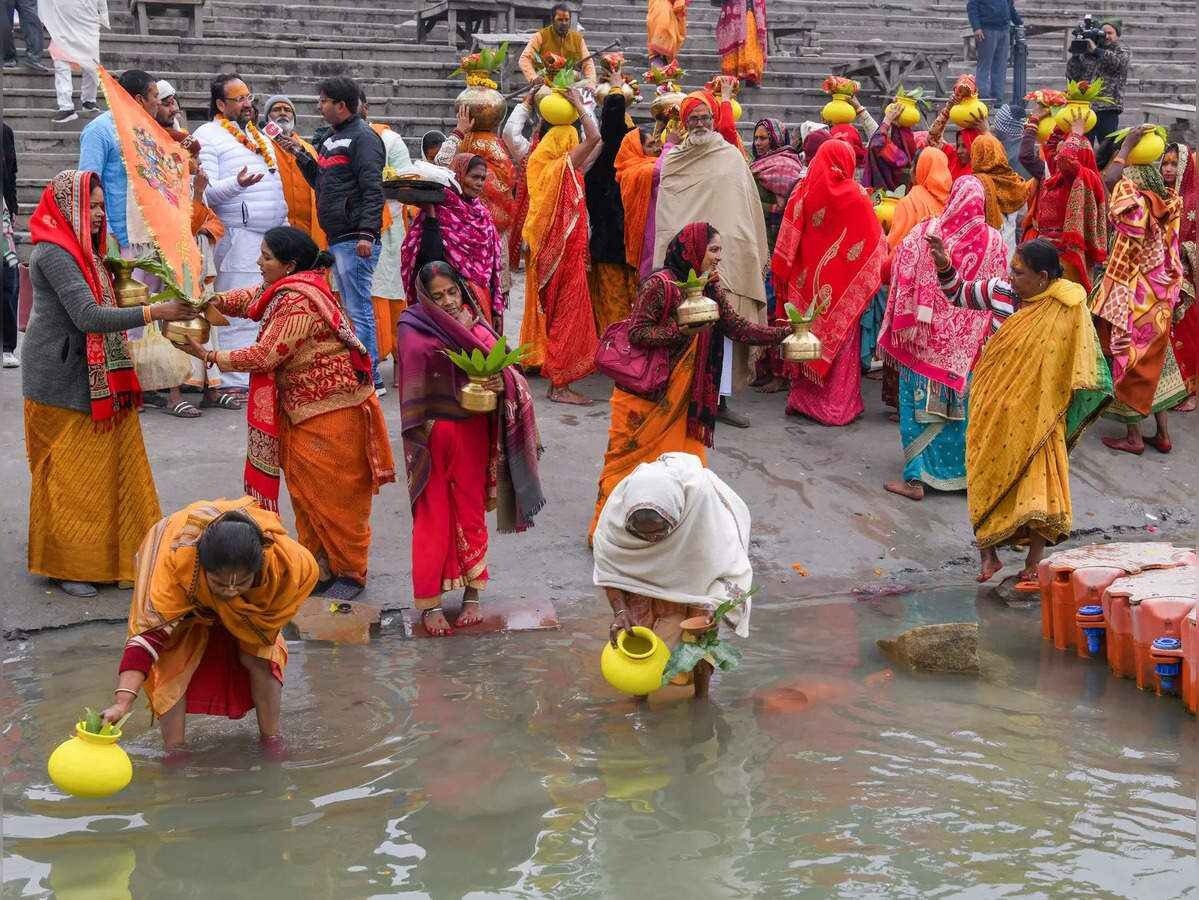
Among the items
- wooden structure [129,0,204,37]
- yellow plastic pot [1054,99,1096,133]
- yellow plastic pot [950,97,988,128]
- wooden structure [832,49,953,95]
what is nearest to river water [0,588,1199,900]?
yellow plastic pot [950,97,988,128]

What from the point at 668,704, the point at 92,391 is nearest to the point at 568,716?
the point at 668,704

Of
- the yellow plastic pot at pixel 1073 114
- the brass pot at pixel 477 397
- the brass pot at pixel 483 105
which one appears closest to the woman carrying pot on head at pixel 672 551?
the brass pot at pixel 477 397

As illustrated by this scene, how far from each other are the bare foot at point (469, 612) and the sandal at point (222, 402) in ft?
8.64

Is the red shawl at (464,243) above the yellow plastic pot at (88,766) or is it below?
above

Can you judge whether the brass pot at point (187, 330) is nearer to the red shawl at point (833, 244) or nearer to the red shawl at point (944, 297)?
the red shawl at point (944, 297)

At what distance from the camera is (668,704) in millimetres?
6152

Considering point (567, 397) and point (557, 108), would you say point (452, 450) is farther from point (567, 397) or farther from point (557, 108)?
point (557, 108)

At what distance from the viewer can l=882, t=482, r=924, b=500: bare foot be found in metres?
8.94

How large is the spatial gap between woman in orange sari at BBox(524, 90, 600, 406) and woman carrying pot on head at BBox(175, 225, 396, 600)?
2761 mm

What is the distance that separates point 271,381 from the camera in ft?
22.7

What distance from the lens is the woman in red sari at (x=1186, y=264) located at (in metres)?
10.0

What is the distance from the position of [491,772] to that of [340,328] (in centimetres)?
231

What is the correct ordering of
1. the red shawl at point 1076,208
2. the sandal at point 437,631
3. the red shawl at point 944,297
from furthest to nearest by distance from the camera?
the red shawl at point 1076,208, the red shawl at point 944,297, the sandal at point 437,631

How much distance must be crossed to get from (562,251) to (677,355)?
2.44m
